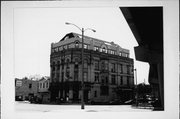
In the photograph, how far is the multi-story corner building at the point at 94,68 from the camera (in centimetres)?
570

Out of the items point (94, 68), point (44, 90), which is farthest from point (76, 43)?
point (44, 90)

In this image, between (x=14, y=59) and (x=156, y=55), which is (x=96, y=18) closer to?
(x=156, y=55)

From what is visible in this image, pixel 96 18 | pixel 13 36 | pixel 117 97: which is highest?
pixel 96 18

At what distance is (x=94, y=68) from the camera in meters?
5.80

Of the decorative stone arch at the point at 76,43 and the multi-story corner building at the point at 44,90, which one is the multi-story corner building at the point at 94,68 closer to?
the decorative stone arch at the point at 76,43

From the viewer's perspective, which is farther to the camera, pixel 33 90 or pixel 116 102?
pixel 33 90

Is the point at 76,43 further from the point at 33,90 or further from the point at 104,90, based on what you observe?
the point at 33,90

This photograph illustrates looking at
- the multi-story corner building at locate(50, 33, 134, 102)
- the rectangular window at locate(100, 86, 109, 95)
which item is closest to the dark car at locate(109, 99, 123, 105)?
the multi-story corner building at locate(50, 33, 134, 102)

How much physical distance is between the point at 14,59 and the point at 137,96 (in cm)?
300

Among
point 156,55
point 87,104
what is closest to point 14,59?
point 87,104

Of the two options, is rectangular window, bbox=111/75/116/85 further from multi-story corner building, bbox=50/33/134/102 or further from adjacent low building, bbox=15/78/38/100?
adjacent low building, bbox=15/78/38/100

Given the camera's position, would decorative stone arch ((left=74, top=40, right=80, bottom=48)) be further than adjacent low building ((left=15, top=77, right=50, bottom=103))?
Yes

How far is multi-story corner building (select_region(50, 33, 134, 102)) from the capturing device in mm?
5699

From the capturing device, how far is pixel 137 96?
A: 5727 mm
